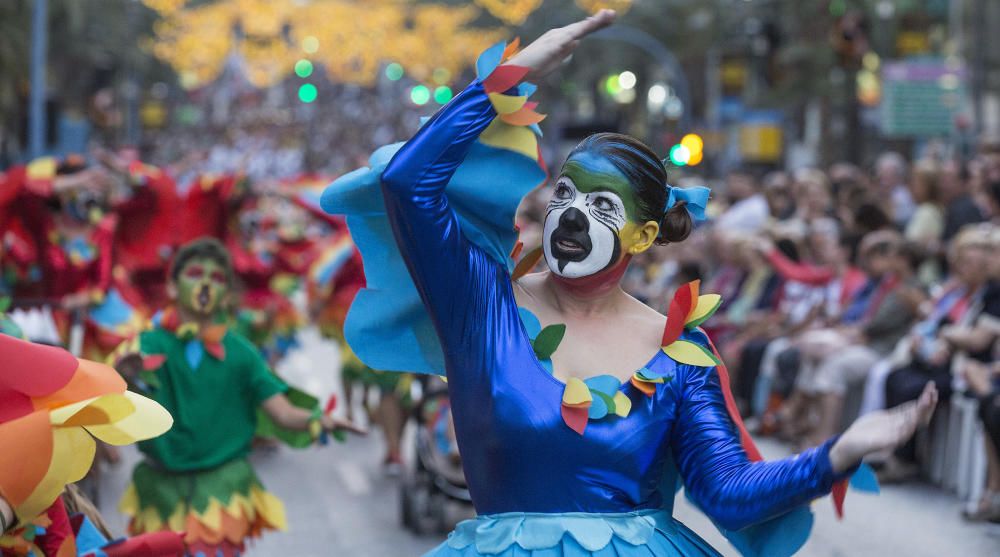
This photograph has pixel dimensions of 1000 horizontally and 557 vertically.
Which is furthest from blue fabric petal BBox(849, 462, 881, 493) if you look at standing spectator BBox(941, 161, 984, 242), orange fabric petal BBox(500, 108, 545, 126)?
standing spectator BBox(941, 161, 984, 242)

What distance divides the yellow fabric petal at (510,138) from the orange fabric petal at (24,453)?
117 centimetres

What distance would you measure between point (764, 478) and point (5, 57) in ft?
88.6

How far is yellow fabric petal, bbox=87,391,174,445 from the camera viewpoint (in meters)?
3.33

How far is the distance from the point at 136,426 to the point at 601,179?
4.00 ft

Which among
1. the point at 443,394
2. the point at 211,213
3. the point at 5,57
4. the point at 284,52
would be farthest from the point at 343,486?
the point at 284,52

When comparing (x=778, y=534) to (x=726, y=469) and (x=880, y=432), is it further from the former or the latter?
(x=880, y=432)

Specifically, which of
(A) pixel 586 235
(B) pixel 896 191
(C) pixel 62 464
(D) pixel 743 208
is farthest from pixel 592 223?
(D) pixel 743 208

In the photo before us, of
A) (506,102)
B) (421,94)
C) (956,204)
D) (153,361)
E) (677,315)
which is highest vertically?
(506,102)

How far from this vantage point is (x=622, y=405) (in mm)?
3477

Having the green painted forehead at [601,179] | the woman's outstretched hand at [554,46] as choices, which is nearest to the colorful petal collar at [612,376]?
the green painted forehead at [601,179]

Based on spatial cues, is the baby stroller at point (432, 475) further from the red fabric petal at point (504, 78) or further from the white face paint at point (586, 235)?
the red fabric petal at point (504, 78)

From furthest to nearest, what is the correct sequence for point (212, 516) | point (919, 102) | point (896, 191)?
point (919, 102) < point (896, 191) < point (212, 516)

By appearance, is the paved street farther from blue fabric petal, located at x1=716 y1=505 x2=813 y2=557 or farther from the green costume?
blue fabric petal, located at x1=716 y1=505 x2=813 y2=557

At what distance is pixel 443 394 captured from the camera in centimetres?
908
